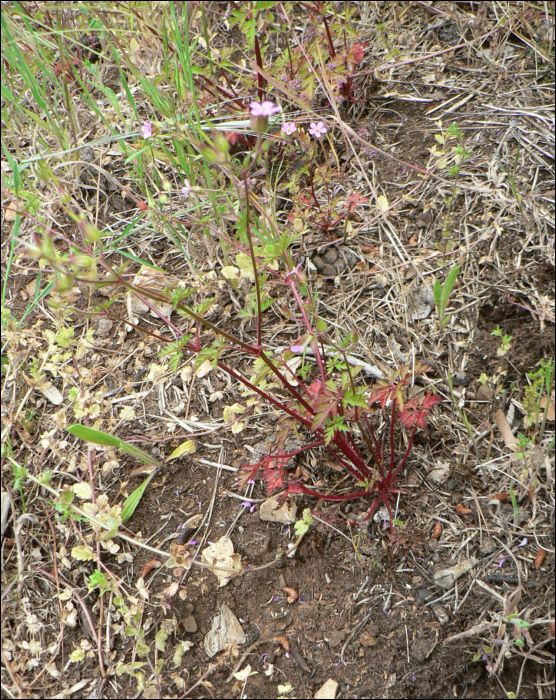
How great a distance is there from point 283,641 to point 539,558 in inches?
29.8

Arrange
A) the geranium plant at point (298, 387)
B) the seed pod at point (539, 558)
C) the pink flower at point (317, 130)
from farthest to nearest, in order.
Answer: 1. the pink flower at point (317, 130)
2. the seed pod at point (539, 558)
3. the geranium plant at point (298, 387)

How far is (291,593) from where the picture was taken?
1.68 m

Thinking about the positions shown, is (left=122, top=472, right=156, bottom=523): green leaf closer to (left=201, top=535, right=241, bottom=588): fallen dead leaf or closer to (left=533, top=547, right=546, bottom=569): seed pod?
(left=201, top=535, right=241, bottom=588): fallen dead leaf

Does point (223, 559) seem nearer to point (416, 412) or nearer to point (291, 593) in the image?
point (291, 593)

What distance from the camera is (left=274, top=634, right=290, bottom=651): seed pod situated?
1.62m

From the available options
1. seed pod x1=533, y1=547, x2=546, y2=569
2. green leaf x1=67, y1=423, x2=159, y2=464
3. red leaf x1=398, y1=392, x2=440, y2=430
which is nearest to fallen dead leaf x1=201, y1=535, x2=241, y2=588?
green leaf x1=67, y1=423, x2=159, y2=464

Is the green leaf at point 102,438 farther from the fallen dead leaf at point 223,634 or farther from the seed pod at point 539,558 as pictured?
the seed pod at point 539,558

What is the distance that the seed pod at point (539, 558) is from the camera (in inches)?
61.7

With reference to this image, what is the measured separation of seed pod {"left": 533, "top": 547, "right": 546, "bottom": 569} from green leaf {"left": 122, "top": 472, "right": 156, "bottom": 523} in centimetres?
121

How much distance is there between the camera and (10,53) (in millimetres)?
1991

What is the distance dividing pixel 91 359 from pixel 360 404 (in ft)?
3.77

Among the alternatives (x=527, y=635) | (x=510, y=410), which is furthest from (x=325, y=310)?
(x=527, y=635)

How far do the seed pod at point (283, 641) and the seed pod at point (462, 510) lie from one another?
2.06ft

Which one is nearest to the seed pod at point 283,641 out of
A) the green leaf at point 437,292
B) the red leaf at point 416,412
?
the red leaf at point 416,412
